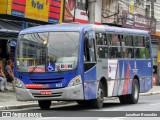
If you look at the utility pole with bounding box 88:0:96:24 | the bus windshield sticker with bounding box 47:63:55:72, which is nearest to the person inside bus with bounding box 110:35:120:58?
the bus windshield sticker with bounding box 47:63:55:72

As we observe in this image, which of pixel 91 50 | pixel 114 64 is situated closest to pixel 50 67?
pixel 91 50

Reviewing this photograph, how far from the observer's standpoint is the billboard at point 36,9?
25.8 meters

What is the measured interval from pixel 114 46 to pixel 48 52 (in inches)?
145

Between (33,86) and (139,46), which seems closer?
(33,86)

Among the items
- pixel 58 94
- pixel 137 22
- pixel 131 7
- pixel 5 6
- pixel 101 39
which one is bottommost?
pixel 58 94

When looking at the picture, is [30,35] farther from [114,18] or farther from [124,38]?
[114,18]

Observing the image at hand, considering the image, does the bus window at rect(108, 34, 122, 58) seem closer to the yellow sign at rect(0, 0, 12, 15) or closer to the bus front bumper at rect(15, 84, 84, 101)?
the bus front bumper at rect(15, 84, 84, 101)

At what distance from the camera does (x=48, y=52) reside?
1691 cm

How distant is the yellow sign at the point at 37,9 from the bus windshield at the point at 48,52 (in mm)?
9935

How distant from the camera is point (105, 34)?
→ 19.0 metres

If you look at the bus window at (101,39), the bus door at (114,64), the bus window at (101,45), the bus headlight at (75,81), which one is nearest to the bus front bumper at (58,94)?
the bus headlight at (75,81)

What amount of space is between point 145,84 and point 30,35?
764 centimetres

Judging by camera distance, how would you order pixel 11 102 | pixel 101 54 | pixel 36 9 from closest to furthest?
1. pixel 101 54
2. pixel 11 102
3. pixel 36 9

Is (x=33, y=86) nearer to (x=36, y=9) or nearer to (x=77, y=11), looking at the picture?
(x=36, y=9)
